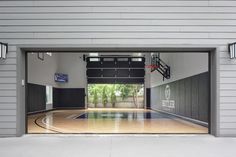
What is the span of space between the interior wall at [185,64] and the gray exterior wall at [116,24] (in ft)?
11.4

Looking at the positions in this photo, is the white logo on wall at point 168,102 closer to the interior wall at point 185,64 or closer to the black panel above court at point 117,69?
the interior wall at point 185,64

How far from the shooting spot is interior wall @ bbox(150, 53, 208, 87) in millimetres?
11773

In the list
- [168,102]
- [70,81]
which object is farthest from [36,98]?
[70,81]

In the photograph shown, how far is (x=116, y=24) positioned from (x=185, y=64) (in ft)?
24.2

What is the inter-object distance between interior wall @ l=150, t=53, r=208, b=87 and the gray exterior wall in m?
3.48

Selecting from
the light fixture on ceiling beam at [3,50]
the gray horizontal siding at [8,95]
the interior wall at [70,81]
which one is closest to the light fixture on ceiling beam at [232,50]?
the gray horizontal siding at [8,95]

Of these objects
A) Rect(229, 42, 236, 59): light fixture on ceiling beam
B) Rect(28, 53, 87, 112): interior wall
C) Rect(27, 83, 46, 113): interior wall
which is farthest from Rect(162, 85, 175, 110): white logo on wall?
Rect(28, 53, 87, 112): interior wall

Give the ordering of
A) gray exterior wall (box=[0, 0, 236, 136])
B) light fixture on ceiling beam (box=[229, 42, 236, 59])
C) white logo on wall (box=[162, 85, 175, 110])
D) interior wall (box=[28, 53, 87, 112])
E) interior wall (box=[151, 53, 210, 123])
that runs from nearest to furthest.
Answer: light fixture on ceiling beam (box=[229, 42, 236, 59]) → gray exterior wall (box=[0, 0, 236, 136]) → interior wall (box=[151, 53, 210, 123]) → white logo on wall (box=[162, 85, 175, 110]) → interior wall (box=[28, 53, 87, 112])

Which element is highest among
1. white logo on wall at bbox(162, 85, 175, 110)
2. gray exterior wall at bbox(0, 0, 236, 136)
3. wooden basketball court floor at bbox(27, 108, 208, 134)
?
gray exterior wall at bbox(0, 0, 236, 136)

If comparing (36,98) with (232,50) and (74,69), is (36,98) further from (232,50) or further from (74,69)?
(232,50)

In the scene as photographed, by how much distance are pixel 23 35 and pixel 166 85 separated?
12.8 m

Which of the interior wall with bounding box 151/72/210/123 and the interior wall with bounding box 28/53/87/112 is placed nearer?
the interior wall with bounding box 151/72/210/123

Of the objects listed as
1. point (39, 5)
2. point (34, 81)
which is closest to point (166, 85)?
point (34, 81)

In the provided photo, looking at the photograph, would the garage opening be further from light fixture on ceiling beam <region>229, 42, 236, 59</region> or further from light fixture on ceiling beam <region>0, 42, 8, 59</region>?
light fixture on ceiling beam <region>0, 42, 8, 59</region>
